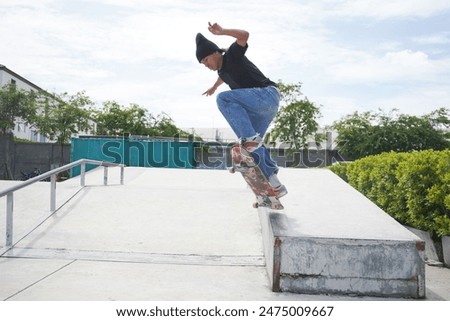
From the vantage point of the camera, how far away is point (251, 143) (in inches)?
148

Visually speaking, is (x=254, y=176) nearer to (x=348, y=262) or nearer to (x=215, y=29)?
(x=348, y=262)

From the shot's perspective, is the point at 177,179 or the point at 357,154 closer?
the point at 177,179

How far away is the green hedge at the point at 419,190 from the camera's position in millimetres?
5109

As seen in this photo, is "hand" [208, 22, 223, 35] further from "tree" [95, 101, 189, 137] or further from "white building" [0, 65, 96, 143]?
"white building" [0, 65, 96, 143]

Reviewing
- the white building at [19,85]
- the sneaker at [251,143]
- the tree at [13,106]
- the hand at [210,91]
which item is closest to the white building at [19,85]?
the white building at [19,85]

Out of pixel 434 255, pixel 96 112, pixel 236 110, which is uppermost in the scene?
pixel 96 112

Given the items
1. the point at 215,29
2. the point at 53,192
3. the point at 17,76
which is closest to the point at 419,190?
the point at 215,29

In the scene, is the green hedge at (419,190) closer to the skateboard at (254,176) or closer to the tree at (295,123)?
the skateboard at (254,176)

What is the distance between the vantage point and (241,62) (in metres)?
3.85

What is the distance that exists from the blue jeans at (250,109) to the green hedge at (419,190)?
7.70 ft

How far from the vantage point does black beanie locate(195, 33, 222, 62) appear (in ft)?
12.7

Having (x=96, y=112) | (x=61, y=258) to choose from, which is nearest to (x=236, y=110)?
(x=61, y=258)

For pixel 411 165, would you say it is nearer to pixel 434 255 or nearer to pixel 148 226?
pixel 434 255
